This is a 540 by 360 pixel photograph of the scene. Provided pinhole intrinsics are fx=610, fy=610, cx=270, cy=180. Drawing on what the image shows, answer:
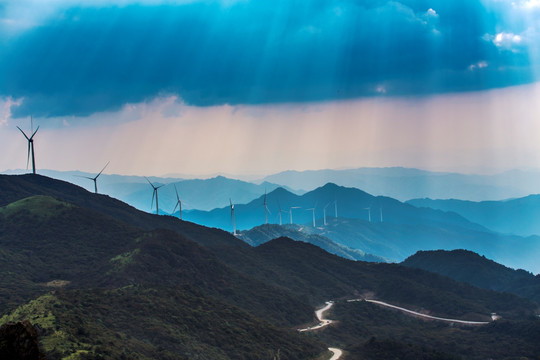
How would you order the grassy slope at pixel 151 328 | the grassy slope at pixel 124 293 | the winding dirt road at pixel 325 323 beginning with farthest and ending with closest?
1. the winding dirt road at pixel 325 323
2. the grassy slope at pixel 124 293
3. the grassy slope at pixel 151 328

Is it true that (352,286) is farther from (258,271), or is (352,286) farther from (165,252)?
(165,252)

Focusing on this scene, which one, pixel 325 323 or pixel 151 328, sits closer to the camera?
pixel 151 328

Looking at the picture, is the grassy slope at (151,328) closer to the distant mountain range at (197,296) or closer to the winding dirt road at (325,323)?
the distant mountain range at (197,296)

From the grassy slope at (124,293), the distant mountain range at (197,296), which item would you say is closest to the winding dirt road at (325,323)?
the distant mountain range at (197,296)

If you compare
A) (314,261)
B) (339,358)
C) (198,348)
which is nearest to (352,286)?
(314,261)

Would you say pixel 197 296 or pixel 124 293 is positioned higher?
pixel 124 293

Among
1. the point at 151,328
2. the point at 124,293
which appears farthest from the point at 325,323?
the point at 151,328

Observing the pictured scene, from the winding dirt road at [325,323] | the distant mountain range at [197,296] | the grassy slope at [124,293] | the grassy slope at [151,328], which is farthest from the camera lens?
the winding dirt road at [325,323]

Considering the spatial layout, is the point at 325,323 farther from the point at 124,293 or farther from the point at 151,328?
the point at 151,328

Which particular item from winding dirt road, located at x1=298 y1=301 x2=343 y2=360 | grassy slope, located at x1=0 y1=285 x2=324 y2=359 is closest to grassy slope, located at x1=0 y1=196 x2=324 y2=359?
grassy slope, located at x1=0 y1=285 x2=324 y2=359
